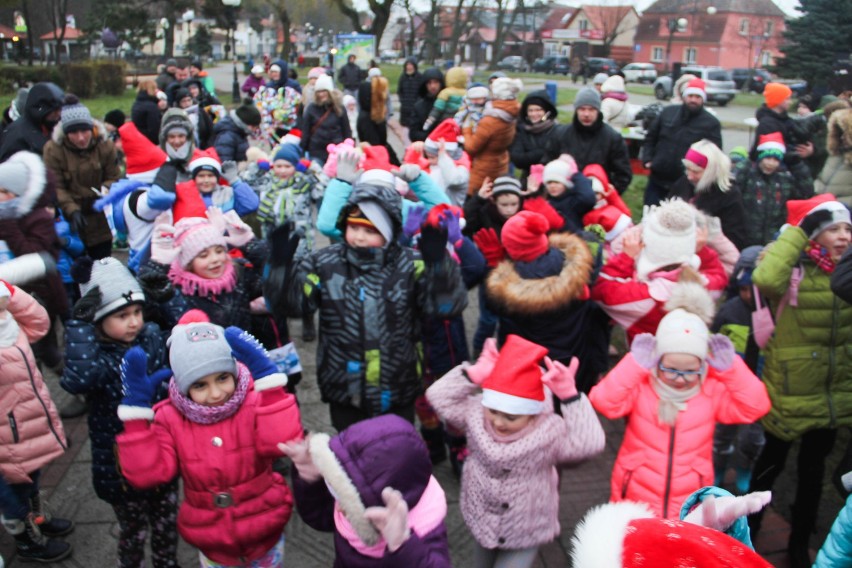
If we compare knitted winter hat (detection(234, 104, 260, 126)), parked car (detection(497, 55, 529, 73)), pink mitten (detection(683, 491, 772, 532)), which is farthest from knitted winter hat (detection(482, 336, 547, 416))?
parked car (detection(497, 55, 529, 73))

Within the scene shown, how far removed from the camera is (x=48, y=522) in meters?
3.99

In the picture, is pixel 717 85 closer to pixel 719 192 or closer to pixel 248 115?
pixel 248 115

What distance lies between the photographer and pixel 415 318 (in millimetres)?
3668

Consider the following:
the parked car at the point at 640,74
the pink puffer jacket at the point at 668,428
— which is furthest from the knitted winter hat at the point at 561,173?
the parked car at the point at 640,74

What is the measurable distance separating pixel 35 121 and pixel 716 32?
7198 cm

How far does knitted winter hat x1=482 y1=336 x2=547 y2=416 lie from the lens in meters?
3.02

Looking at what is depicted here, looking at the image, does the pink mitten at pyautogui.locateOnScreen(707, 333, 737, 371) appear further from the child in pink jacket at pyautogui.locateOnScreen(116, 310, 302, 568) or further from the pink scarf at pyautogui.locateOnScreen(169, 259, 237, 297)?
the pink scarf at pyautogui.locateOnScreen(169, 259, 237, 297)

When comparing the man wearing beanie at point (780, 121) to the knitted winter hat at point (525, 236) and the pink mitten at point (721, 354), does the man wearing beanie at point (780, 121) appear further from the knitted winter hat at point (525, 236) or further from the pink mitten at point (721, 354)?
the pink mitten at point (721, 354)

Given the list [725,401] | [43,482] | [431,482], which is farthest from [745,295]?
[43,482]

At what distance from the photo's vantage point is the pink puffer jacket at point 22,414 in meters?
3.42

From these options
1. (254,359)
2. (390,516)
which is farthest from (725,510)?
(254,359)

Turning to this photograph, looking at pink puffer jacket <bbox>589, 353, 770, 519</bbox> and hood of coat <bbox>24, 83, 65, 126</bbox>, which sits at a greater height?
hood of coat <bbox>24, 83, 65, 126</bbox>

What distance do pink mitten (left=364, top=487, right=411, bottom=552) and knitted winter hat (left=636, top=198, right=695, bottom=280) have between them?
2.38m

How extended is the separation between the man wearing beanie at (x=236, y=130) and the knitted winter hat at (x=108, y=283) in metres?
5.47
